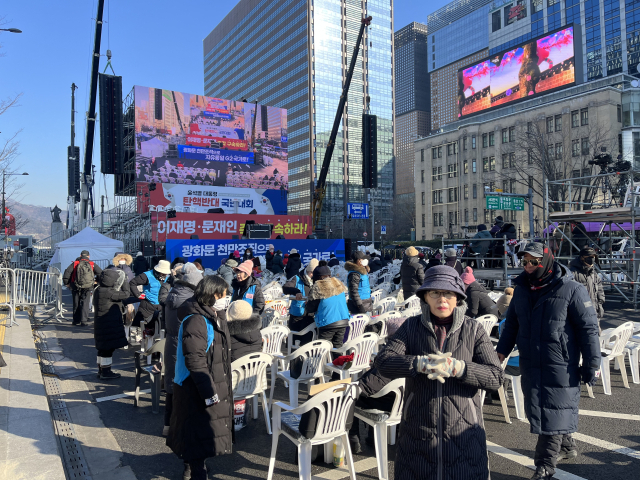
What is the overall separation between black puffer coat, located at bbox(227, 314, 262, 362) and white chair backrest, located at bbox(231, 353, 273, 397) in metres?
0.23

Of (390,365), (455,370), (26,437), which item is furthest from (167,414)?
(455,370)

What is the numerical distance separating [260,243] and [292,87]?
271ft

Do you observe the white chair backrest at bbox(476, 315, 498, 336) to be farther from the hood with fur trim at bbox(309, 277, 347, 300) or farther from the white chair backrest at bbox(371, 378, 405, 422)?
the white chair backrest at bbox(371, 378, 405, 422)

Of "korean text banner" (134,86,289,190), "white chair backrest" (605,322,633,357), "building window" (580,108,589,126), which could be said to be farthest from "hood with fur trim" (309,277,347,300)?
"building window" (580,108,589,126)

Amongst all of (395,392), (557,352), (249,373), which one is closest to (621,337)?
(557,352)

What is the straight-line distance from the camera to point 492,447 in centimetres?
421

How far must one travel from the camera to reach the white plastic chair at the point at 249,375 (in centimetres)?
441

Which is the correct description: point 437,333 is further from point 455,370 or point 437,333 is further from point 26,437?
point 26,437

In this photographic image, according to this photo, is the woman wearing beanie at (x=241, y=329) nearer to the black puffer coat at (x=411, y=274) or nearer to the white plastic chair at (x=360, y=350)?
the white plastic chair at (x=360, y=350)

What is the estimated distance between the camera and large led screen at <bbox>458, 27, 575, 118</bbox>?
4809cm

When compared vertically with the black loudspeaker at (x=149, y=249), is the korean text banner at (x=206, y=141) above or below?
above

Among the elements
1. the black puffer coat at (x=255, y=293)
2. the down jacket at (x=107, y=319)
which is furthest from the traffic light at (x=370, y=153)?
the down jacket at (x=107, y=319)

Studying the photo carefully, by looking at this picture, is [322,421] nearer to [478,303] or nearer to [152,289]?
[478,303]

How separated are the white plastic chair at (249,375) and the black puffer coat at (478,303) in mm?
3441
